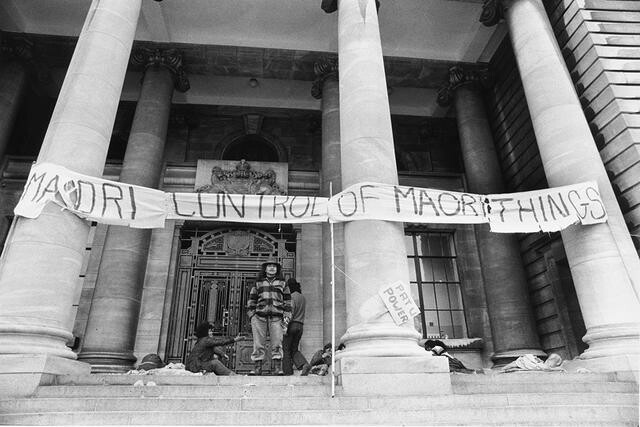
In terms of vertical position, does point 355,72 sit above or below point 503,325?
above

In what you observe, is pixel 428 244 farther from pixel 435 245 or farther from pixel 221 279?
pixel 221 279

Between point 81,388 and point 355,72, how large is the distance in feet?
27.5

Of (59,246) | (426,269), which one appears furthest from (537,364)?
(59,246)

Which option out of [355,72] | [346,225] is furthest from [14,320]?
[355,72]

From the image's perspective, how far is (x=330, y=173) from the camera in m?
14.4

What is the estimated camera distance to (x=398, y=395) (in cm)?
699

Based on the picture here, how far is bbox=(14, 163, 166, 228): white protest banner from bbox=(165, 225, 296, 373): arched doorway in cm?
594

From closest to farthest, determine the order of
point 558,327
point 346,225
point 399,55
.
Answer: point 346,225 < point 558,327 < point 399,55

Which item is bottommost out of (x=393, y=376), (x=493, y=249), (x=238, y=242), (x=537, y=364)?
(x=393, y=376)

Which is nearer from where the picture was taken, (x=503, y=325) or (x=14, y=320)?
(x=14, y=320)

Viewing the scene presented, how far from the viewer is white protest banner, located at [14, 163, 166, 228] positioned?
26.8 feet

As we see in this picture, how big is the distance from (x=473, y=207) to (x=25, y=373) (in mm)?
9064

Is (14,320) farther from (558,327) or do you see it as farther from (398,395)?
(558,327)

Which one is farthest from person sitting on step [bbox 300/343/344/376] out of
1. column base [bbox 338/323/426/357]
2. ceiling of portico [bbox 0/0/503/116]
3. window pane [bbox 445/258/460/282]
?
ceiling of portico [bbox 0/0/503/116]
